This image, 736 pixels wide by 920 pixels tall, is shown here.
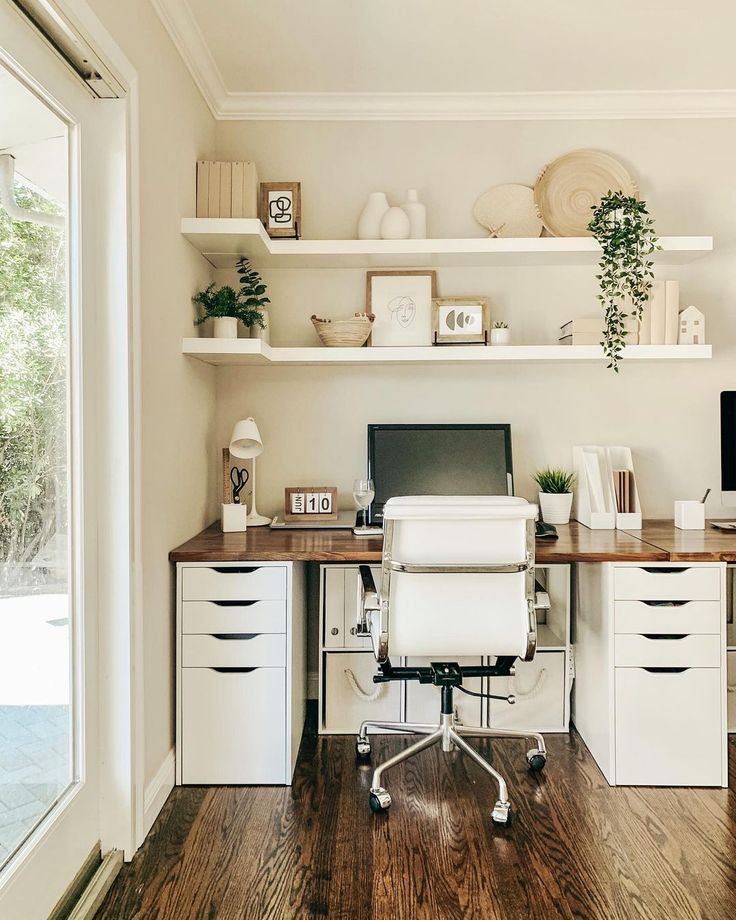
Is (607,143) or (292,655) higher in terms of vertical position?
(607,143)

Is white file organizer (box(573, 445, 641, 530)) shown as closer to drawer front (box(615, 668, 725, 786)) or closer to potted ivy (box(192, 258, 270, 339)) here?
drawer front (box(615, 668, 725, 786))

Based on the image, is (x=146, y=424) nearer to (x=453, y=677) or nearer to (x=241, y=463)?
(x=241, y=463)

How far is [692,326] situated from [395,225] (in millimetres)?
1287

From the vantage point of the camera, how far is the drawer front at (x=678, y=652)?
7.77ft

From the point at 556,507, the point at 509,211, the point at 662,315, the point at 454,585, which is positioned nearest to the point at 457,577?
the point at 454,585

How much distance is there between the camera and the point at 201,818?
7.10ft

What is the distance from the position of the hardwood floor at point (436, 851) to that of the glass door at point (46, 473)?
33 centimetres

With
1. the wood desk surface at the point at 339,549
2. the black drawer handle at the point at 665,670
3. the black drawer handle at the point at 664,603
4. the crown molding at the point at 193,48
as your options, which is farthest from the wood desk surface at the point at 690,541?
the crown molding at the point at 193,48

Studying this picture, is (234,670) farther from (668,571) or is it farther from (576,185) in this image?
(576,185)

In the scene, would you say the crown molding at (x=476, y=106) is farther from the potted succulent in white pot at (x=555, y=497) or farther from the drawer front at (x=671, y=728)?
the drawer front at (x=671, y=728)

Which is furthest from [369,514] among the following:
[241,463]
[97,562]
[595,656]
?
[97,562]

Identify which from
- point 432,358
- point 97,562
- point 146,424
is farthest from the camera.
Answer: point 432,358

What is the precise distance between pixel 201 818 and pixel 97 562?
2.88 feet

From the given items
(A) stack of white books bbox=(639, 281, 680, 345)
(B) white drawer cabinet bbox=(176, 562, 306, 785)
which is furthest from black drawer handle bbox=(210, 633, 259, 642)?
(A) stack of white books bbox=(639, 281, 680, 345)
